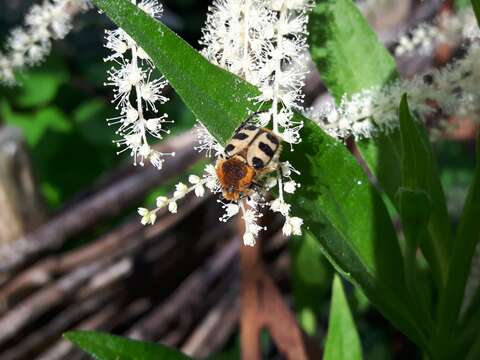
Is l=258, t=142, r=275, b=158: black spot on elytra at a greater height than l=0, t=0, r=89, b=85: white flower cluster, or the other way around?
l=0, t=0, r=89, b=85: white flower cluster

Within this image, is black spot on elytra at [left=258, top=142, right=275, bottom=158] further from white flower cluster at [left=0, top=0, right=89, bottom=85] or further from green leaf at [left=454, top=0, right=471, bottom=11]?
green leaf at [left=454, top=0, right=471, bottom=11]

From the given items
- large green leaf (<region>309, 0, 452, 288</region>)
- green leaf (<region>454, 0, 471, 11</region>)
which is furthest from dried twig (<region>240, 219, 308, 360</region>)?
green leaf (<region>454, 0, 471, 11</region>)

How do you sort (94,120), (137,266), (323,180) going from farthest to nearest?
(94,120) → (137,266) → (323,180)

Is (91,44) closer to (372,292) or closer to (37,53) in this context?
(37,53)

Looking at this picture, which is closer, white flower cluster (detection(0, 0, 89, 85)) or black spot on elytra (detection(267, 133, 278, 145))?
black spot on elytra (detection(267, 133, 278, 145))

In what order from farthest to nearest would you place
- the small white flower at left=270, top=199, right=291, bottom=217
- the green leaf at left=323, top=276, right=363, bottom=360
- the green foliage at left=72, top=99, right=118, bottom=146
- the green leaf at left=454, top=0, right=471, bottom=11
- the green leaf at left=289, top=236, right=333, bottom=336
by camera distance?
the green foliage at left=72, top=99, right=118, bottom=146 → the green leaf at left=454, top=0, right=471, bottom=11 → the green leaf at left=289, top=236, right=333, bottom=336 → the green leaf at left=323, top=276, right=363, bottom=360 → the small white flower at left=270, top=199, right=291, bottom=217

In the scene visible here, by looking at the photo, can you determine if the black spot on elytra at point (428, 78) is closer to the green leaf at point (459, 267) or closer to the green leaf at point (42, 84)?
the green leaf at point (459, 267)

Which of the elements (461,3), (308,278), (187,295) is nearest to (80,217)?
(187,295)

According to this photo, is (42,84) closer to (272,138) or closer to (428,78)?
(428,78)

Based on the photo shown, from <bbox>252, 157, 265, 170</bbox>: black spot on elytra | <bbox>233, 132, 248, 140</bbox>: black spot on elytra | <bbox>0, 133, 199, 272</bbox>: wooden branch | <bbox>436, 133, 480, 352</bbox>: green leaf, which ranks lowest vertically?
<bbox>436, 133, 480, 352</bbox>: green leaf
